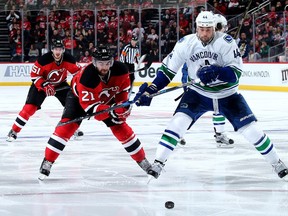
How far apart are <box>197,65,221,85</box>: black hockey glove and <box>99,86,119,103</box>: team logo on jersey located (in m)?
0.60

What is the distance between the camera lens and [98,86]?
437 cm

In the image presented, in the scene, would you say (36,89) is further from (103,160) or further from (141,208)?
(141,208)

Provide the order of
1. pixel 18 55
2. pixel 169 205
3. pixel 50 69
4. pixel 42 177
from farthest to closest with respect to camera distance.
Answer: pixel 18 55 → pixel 50 69 → pixel 42 177 → pixel 169 205

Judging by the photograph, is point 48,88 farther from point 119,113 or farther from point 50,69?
point 119,113

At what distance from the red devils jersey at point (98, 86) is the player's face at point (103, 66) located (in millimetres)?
52

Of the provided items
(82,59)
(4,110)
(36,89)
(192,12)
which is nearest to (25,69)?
(82,59)

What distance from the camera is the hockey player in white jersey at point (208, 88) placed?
14.0 ft

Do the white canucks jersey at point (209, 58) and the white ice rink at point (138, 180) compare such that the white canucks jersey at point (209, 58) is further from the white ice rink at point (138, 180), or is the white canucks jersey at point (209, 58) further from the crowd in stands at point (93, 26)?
the crowd in stands at point (93, 26)

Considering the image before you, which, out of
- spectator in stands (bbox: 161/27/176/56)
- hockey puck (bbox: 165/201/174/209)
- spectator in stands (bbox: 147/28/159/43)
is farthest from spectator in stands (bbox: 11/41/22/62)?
hockey puck (bbox: 165/201/174/209)

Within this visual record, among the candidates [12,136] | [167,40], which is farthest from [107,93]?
[167,40]

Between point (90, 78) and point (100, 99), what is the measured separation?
225 millimetres

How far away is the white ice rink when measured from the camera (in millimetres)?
3686

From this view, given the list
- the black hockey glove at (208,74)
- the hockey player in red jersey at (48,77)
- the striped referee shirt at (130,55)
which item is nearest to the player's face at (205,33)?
the black hockey glove at (208,74)

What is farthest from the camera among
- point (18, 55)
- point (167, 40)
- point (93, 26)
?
point (18, 55)
